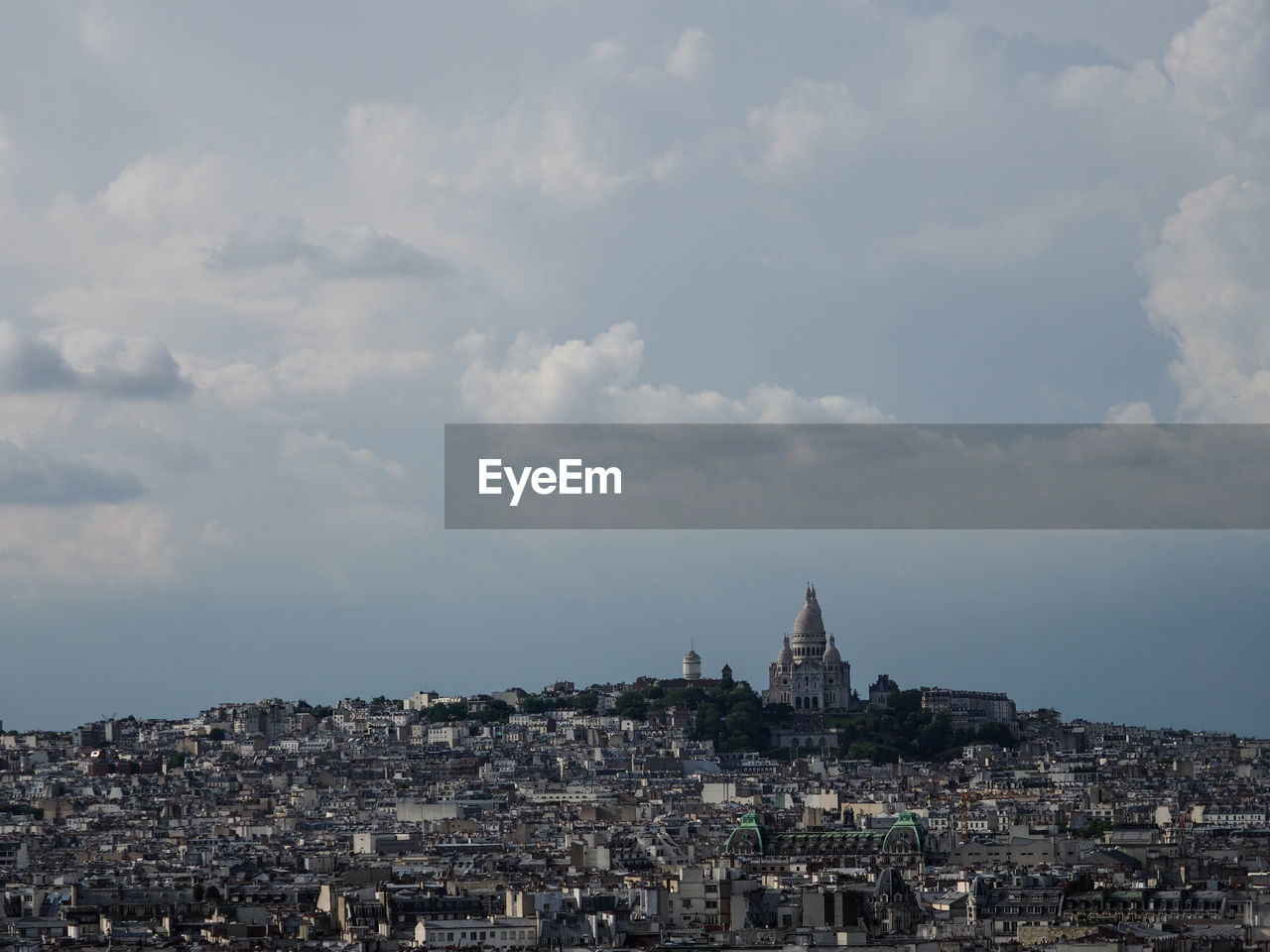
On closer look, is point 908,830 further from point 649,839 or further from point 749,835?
point 649,839

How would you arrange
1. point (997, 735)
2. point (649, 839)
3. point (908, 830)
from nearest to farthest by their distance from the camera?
1. point (908, 830)
2. point (649, 839)
3. point (997, 735)

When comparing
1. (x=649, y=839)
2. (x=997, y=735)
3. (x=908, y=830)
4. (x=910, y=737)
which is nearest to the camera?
(x=908, y=830)

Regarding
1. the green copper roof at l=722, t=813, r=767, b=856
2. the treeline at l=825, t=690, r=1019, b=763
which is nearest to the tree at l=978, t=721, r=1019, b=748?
the treeline at l=825, t=690, r=1019, b=763

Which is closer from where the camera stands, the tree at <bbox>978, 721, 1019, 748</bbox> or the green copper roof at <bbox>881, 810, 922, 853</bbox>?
the green copper roof at <bbox>881, 810, 922, 853</bbox>

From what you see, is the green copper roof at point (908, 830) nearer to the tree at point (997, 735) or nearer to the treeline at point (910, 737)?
the treeline at point (910, 737)

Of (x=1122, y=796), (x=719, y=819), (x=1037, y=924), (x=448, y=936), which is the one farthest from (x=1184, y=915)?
(x=1122, y=796)

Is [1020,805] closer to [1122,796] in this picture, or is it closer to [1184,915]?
[1122,796]

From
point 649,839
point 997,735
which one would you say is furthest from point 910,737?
point 649,839

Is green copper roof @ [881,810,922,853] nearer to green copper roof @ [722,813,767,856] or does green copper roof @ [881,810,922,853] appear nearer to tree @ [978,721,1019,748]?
green copper roof @ [722,813,767,856]
